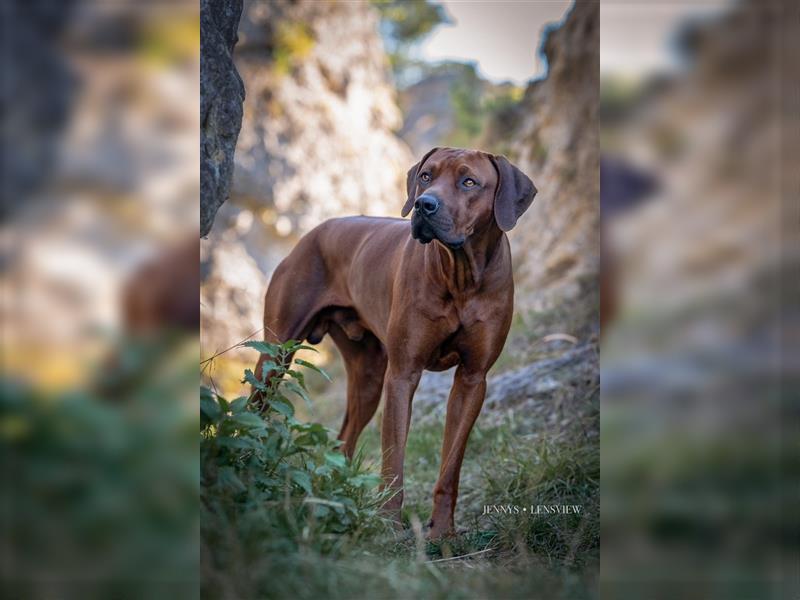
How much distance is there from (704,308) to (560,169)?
5.19 m

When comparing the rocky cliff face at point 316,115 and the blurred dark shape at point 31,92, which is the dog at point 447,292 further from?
the rocky cliff face at point 316,115

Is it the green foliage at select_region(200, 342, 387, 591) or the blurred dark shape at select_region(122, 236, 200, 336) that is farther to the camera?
the green foliage at select_region(200, 342, 387, 591)

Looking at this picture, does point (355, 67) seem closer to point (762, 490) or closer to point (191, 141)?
point (191, 141)

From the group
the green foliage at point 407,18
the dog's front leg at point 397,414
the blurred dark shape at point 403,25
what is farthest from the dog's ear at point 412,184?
the blurred dark shape at point 403,25

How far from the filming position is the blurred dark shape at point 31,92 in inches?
104

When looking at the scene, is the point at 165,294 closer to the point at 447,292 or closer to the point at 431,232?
the point at 431,232

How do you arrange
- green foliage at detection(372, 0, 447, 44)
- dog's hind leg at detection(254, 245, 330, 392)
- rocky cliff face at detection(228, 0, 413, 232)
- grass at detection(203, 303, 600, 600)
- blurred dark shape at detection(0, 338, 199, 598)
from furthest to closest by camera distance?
rocky cliff face at detection(228, 0, 413, 232) → green foliage at detection(372, 0, 447, 44) → dog's hind leg at detection(254, 245, 330, 392) → grass at detection(203, 303, 600, 600) → blurred dark shape at detection(0, 338, 199, 598)

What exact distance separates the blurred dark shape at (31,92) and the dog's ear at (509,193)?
2.12 metres

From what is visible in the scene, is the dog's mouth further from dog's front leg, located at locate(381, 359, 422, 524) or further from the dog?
dog's front leg, located at locate(381, 359, 422, 524)

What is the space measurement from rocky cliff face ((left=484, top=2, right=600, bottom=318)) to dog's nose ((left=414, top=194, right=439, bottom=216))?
330 centimetres

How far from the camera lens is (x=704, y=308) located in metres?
2.91

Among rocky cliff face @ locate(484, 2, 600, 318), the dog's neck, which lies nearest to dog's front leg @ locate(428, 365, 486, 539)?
the dog's neck

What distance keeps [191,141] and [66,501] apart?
1.21m

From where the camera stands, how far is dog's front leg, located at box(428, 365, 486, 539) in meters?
4.33
